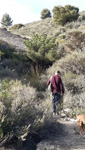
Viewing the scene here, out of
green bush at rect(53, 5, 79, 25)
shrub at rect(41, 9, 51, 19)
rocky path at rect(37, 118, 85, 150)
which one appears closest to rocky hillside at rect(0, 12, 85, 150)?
rocky path at rect(37, 118, 85, 150)

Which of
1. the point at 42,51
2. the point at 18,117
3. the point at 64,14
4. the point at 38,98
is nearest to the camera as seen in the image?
the point at 18,117

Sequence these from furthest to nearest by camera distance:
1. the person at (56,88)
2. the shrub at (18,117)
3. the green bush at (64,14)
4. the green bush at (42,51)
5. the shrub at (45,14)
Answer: the shrub at (45,14) → the green bush at (64,14) → the green bush at (42,51) → the person at (56,88) → the shrub at (18,117)

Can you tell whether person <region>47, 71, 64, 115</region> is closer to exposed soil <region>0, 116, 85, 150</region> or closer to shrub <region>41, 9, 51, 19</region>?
exposed soil <region>0, 116, 85, 150</region>

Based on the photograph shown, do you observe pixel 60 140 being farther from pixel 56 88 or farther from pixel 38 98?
pixel 38 98

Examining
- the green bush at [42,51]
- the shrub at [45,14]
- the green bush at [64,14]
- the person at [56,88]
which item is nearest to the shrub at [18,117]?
the person at [56,88]

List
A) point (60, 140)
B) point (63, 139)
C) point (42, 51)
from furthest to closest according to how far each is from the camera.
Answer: point (42, 51), point (63, 139), point (60, 140)

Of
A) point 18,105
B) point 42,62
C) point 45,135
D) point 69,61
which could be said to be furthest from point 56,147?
point 42,62

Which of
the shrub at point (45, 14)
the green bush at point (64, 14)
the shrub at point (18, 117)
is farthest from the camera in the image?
the shrub at point (45, 14)

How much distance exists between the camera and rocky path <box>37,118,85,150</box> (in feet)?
16.5

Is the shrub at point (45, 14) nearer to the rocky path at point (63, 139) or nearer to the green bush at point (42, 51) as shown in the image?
the green bush at point (42, 51)

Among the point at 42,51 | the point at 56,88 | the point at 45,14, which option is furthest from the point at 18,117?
the point at 45,14

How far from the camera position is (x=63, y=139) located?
561 centimetres

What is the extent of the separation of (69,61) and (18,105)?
8.12m

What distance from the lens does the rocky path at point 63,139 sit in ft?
16.5
